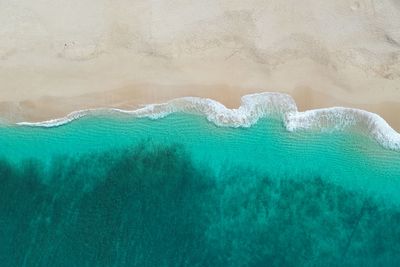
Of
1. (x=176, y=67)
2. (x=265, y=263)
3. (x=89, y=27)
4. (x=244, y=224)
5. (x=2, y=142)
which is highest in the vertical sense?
(x=89, y=27)

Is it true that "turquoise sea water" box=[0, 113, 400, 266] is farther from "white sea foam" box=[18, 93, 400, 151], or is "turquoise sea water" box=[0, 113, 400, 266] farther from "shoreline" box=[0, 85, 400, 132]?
"shoreline" box=[0, 85, 400, 132]

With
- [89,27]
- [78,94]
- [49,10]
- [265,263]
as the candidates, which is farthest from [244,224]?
[49,10]

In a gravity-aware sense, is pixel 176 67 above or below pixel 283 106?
above

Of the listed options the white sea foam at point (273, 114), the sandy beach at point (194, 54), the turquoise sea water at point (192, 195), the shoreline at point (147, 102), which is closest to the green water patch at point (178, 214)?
the turquoise sea water at point (192, 195)

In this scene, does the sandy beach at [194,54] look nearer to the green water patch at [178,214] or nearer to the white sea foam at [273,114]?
the white sea foam at [273,114]

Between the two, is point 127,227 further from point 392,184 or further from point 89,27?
point 392,184

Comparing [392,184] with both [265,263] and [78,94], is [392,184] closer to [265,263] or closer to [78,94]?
[265,263]
